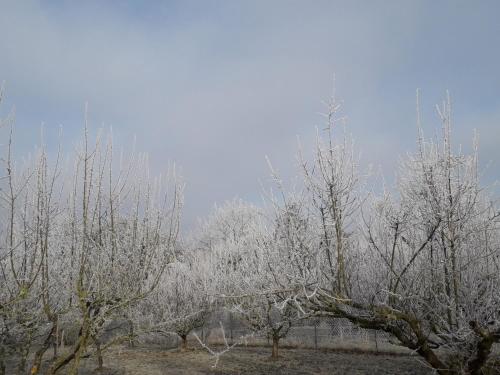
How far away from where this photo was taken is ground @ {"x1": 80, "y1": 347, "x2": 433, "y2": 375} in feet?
43.5

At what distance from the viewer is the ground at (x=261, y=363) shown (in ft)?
43.5

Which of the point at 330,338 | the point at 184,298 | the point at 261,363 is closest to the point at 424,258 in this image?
the point at 261,363

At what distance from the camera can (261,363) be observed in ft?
48.9

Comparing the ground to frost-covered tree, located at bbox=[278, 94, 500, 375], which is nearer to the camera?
frost-covered tree, located at bbox=[278, 94, 500, 375]

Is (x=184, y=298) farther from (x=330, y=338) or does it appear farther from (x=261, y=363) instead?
(x=330, y=338)

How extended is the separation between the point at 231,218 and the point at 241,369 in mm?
24083

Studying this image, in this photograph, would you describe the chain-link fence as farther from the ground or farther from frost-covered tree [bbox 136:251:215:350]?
frost-covered tree [bbox 136:251:215:350]

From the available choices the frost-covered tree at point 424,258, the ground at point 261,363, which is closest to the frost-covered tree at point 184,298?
the ground at point 261,363

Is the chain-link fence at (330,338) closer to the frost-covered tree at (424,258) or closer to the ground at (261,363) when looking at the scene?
the ground at (261,363)

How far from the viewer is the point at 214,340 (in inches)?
882

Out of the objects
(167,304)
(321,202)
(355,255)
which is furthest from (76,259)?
(167,304)

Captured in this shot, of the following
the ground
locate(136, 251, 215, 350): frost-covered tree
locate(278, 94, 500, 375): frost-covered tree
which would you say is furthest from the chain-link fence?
locate(278, 94, 500, 375): frost-covered tree

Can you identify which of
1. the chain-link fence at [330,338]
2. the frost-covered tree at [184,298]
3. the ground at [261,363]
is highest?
the frost-covered tree at [184,298]

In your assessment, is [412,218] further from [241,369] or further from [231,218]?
[231,218]
